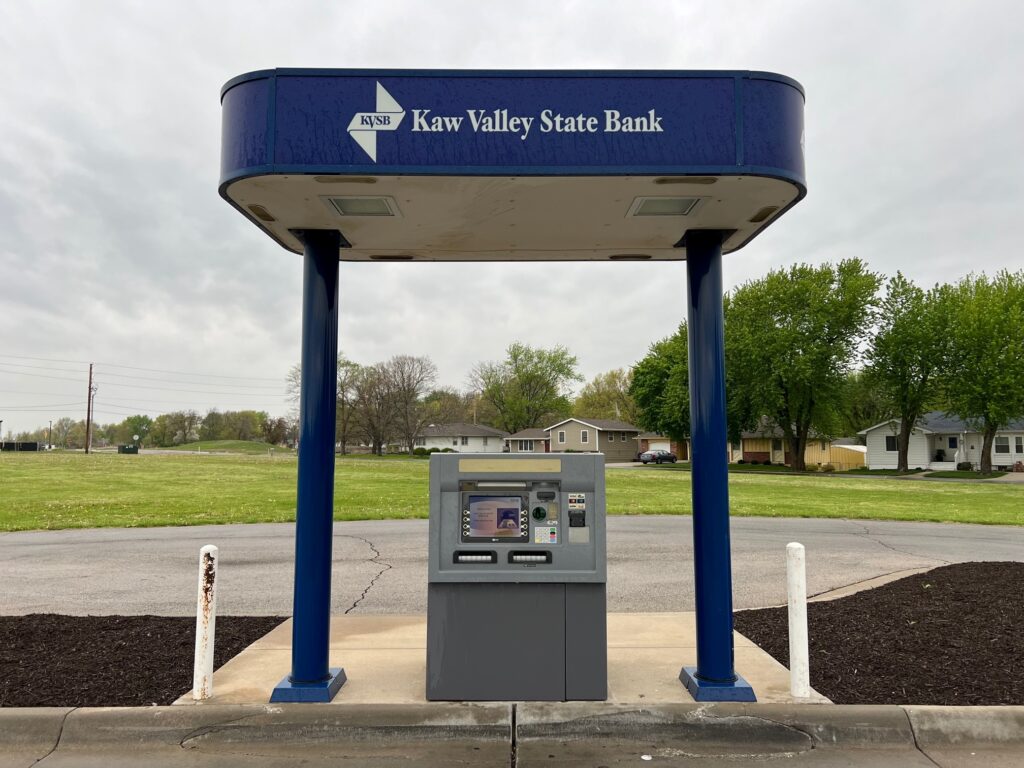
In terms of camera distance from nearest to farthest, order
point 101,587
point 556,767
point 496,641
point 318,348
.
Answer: point 556,767, point 496,641, point 318,348, point 101,587

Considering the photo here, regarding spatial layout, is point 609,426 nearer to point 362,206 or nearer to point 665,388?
point 665,388

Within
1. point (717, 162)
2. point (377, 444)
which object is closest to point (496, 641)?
point (717, 162)

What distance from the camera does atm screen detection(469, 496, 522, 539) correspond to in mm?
4414

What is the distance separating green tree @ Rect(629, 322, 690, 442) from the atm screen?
48116 mm

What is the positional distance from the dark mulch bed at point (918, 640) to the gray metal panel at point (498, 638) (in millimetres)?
1769

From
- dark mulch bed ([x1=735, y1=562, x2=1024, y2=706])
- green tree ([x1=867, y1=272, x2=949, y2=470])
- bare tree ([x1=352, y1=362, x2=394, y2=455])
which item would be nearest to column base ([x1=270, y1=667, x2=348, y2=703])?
dark mulch bed ([x1=735, y1=562, x2=1024, y2=706])

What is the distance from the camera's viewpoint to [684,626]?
615 centimetres

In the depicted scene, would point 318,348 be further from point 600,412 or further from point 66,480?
point 600,412

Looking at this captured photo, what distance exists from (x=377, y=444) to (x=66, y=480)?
5222cm

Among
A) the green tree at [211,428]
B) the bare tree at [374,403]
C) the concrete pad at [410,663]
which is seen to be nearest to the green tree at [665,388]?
the bare tree at [374,403]

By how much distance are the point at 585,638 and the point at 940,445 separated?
58.1 meters

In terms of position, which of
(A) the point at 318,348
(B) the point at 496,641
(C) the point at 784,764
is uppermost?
(A) the point at 318,348

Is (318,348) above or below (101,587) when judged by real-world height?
above

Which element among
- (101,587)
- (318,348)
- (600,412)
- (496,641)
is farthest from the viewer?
(600,412)
